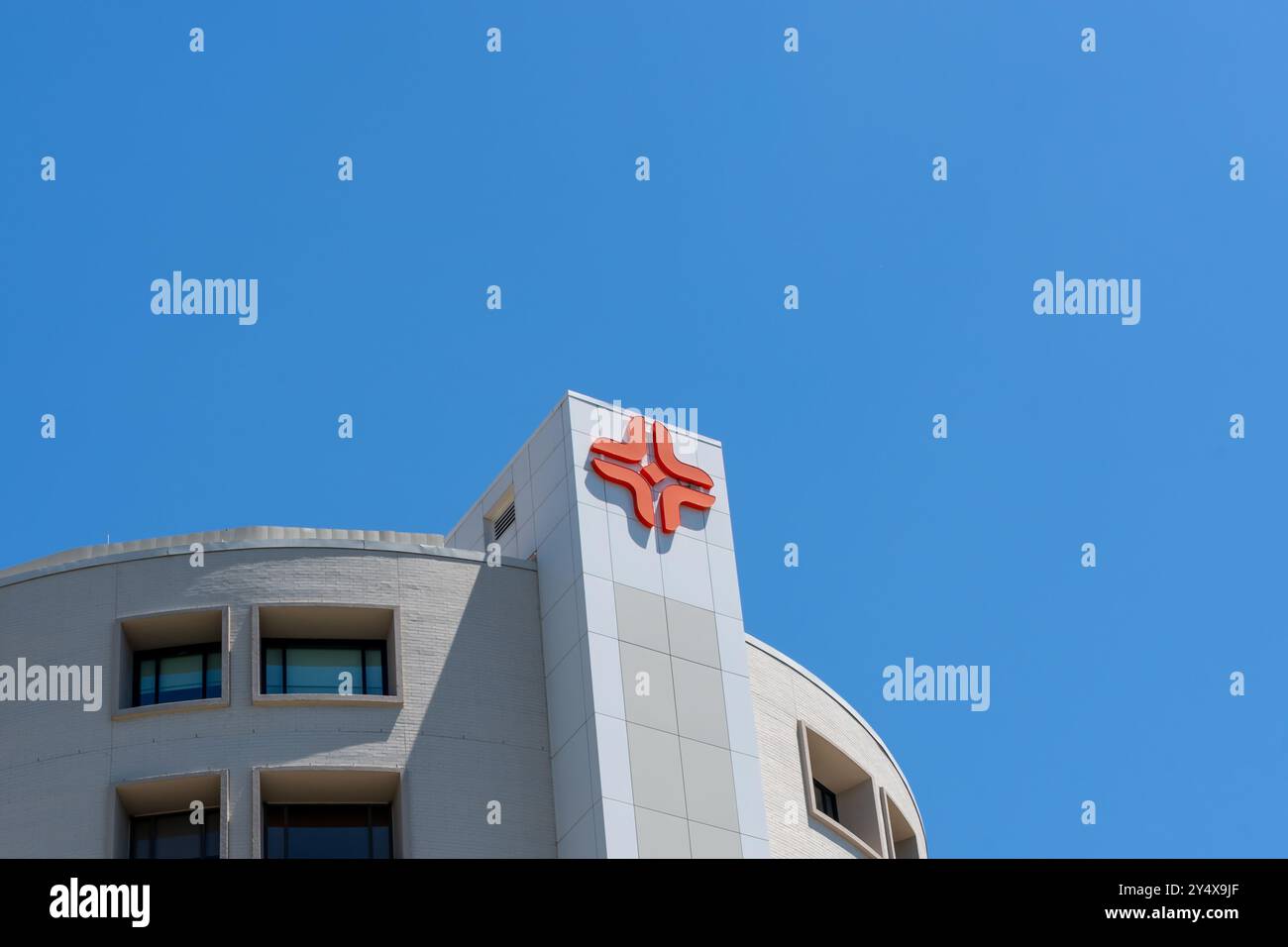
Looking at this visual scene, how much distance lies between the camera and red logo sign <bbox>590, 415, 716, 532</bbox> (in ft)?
144

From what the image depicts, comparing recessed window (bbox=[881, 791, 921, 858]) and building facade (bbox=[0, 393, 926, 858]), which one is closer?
building facade (bbox=[0, 393, 926, 858])

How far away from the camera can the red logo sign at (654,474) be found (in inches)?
1732

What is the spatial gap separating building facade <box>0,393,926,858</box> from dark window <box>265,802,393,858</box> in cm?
6

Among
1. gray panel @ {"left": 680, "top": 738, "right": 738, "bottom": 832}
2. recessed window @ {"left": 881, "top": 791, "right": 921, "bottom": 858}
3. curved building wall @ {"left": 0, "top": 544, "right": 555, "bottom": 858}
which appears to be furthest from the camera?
recessed window @ {"left": 881, "top": 791, "right": 921, "bottom": 858}

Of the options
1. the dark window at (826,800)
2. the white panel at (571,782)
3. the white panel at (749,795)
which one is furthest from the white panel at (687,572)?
the dark window at (826,800)

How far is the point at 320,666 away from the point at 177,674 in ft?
9.95

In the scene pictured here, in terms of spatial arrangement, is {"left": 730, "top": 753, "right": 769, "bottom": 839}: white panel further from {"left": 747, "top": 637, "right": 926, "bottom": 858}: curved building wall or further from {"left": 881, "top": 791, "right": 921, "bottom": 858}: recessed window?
{"left": 881, "top": 791, "right": 921, "bottom": 858}: recessed window

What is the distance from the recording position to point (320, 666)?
41.8m

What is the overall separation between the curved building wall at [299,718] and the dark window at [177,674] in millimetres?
989

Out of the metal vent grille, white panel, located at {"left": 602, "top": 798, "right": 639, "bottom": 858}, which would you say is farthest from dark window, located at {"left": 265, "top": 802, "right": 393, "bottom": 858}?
the metal vent grille
